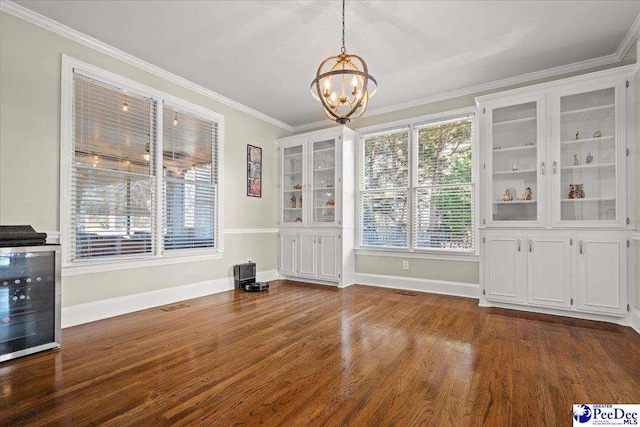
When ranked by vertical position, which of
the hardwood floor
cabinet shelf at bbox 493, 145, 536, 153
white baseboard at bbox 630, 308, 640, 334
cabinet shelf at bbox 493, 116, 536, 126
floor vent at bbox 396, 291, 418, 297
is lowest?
floor vent at bbox 396, 291, 418, 297

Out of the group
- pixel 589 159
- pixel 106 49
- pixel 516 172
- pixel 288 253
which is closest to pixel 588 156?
pixel 589 159

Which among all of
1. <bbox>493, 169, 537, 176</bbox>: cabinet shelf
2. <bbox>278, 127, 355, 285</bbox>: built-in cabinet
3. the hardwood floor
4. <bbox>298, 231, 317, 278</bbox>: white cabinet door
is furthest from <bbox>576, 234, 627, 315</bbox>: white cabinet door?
<bbox>298, 231, 317, 278</bbox>: white cabinet door

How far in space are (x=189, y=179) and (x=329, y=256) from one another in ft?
7.83

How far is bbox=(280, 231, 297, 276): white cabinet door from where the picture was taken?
5641mm

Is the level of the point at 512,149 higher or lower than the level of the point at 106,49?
lower

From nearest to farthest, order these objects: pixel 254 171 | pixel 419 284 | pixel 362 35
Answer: pixel 362 35
pixel 419 284
pixel 254 171

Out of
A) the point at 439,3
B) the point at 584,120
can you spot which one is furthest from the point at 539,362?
the point at 439,3

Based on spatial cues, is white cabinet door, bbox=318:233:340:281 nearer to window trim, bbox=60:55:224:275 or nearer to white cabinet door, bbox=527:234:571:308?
window trim, bbox=60:55:224:275

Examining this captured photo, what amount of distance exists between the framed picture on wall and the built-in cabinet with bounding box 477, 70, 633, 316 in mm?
3382

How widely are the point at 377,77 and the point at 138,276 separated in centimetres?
377

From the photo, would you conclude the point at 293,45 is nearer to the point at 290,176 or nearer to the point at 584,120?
the point at 290,176

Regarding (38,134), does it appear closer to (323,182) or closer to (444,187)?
(323,182)

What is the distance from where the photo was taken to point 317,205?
5516 millimetres

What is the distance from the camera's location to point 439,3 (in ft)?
A: 9.05
